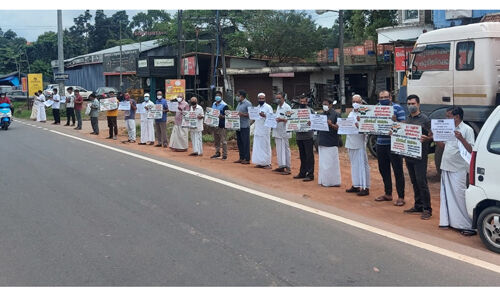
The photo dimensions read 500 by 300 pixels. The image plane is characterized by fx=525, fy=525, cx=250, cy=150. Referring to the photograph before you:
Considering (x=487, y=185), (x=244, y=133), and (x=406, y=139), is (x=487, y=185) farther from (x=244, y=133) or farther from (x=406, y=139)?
(x=244, y=133)

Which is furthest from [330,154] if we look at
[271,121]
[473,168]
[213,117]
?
[213,117]

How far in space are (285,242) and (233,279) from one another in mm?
1368

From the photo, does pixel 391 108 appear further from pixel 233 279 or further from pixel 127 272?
pixel 127 272

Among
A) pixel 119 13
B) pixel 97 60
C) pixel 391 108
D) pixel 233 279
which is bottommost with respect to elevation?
pixel 233 279

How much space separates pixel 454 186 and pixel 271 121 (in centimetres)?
510

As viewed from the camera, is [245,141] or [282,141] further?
[245,141]

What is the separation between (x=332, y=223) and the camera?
7273mm

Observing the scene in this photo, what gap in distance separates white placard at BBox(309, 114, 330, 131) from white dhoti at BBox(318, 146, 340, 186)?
0.41 metres

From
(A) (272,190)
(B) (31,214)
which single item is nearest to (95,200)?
(B) (31,214)

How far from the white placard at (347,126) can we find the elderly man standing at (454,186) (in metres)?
2.25

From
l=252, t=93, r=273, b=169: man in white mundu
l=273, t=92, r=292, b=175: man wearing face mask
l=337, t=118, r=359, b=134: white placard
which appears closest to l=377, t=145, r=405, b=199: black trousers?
l=337, t=118, r=359, b=134: white placard

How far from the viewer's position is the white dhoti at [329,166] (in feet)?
33.0

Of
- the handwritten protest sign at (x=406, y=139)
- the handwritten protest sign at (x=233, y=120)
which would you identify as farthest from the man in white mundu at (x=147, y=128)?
the handwritten protest sign at (x=406, y=139)

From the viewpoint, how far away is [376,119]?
8.78 m
